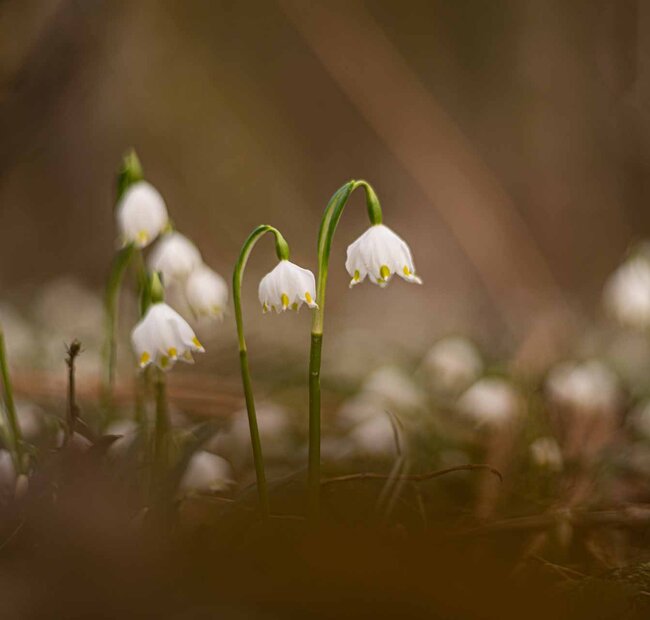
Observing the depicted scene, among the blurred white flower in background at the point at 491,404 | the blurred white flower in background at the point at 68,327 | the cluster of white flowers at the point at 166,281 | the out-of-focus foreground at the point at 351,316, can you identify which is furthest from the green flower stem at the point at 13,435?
the blurred white flower in background at the point at 68,327

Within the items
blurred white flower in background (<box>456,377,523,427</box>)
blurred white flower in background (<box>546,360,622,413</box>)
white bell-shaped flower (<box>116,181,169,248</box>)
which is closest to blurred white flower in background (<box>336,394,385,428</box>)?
blurred white flower in background (<box>456,377,523,427</box>)

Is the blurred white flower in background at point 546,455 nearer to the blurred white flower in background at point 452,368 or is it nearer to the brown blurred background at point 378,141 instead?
the blurred white flower in background at point 452,368

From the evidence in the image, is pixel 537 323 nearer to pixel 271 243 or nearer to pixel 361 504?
pixel 271 243

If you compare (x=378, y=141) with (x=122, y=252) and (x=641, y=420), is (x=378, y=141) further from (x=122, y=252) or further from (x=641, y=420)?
(x=122, y=252)

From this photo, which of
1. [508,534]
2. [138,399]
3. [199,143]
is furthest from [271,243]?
[508,534]

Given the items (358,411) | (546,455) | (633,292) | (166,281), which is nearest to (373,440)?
(358,411)
